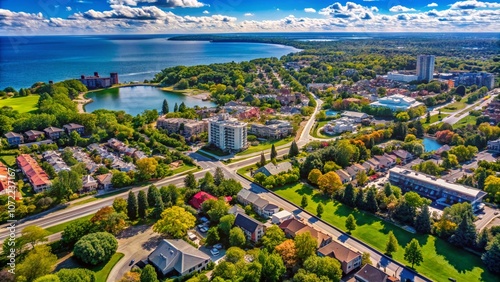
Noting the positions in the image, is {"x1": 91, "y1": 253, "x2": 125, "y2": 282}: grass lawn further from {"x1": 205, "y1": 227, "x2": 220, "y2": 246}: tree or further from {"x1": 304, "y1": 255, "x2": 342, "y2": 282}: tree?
{"x1": 304, "y1": 255, "x2": 342, "y2": 282}: tree

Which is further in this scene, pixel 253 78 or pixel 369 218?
pixel 253 78

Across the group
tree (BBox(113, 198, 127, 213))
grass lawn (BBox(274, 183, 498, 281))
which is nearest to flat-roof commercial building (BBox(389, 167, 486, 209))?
grass lawn (BBox(274, 183, 498, 281))

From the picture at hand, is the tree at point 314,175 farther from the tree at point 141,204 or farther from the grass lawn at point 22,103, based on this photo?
the grass lawn at point 22,103

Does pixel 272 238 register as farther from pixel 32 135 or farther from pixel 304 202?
pixel 32 135

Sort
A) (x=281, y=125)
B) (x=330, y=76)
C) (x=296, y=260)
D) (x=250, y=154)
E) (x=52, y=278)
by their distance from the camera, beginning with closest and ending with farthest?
(x=52, y=278) < (x=296, y=260) < (x=250, y=154) < (x=281, y=125) < (x=330, y=76)

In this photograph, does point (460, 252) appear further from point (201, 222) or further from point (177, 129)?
point (177, 129)

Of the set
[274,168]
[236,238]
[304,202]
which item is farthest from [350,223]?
[274,168]

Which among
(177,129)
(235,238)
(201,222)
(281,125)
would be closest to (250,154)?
(281,125)

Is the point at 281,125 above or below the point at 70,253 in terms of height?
above
